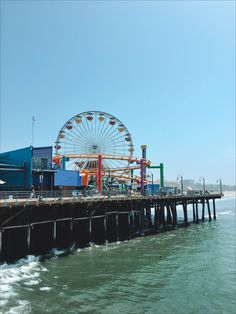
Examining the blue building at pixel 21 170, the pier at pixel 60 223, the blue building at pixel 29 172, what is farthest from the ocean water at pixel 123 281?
the blue building at pixel 29 172

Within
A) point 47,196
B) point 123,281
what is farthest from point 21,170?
point 123,281

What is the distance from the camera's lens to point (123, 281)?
23.4m

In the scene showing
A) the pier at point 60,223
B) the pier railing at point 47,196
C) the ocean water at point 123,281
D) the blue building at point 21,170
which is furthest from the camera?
the blue building at point 21,170

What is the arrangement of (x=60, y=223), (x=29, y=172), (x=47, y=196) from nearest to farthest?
(x=60, y=223) < (x=29, y=172) < (x=47, y=196)

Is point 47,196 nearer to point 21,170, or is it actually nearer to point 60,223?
point 21,170

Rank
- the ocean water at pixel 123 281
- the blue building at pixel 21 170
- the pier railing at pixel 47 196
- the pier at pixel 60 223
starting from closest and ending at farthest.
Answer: the ocean water at pixel 123 281
the pier at pixel 60 223
the pier railing at pixel 47 196
the blue building at pixel 21 170

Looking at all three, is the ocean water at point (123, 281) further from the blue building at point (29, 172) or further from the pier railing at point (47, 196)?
the blue building at point (29, 172)

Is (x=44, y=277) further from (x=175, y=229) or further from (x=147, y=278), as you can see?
(x=175, y=229)

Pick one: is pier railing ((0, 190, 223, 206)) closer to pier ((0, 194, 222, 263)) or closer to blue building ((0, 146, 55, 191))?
pier ((0, 194, 222, 263))

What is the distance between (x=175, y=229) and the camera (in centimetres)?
5403

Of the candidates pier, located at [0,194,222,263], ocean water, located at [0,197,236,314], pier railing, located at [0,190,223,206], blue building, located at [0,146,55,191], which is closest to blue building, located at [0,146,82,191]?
blue building, located at [0,146,55,191]

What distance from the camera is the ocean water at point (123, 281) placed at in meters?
18.8

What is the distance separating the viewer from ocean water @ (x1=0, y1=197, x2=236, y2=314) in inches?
739

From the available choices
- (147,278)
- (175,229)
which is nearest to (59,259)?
(147,278)
